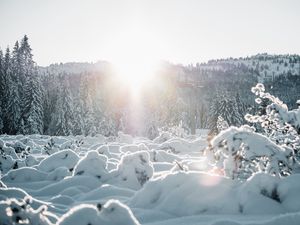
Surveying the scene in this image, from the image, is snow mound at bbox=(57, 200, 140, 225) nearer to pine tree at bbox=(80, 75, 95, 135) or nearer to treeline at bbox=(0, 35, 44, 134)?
treeline at bbox=(0, 35, 44, 134)

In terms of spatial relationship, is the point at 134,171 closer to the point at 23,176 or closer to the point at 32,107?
the point at 23,176

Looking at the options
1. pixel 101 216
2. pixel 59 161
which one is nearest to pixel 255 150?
pixel 101 216

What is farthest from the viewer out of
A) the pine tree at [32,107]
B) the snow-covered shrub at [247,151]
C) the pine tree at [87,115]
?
the pine tree at [87,115]

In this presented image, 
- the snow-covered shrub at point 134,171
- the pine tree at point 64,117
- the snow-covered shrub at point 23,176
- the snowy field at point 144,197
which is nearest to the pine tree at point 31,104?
the pine tree at point 64,117

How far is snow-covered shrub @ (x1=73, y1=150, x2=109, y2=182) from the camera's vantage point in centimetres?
1098

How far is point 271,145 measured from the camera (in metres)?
7.05

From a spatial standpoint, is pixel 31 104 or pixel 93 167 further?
pixel 31 104

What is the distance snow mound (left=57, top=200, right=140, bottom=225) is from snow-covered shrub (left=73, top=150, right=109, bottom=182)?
21.4 feet

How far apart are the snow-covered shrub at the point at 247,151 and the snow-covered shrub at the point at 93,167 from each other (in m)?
4.44

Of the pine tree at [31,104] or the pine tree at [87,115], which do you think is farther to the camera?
the pine tree at [87,115]

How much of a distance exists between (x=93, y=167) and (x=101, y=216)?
706 cm

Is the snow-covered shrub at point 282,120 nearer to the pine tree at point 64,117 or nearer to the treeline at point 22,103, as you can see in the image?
the treeline at point 22,103

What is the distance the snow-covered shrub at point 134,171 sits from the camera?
405 inches

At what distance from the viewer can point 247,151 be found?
7.07m
